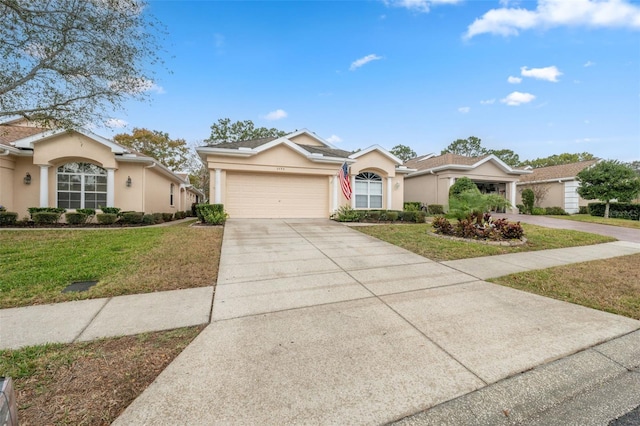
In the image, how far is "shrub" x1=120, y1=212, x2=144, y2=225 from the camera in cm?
1164

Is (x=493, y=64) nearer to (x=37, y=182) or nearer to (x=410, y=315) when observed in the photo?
(x=410, y=315)

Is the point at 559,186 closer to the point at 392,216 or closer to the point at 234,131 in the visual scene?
the point at 392,216

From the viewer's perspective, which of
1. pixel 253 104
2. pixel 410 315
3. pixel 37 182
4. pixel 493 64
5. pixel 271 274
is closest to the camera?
pixel 410 315

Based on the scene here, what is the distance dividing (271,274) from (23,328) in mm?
3307

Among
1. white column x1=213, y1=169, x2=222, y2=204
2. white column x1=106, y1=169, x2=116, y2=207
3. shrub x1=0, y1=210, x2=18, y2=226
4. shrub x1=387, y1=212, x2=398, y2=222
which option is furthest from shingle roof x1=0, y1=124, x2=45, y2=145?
shrub x1=387, y1=212, x2=398, y2=222

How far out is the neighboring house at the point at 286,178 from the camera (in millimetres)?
12984

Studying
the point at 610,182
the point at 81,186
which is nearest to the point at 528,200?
the point at 610,182

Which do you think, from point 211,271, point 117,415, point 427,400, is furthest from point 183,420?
point 211,271

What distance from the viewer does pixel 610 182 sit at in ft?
57.3

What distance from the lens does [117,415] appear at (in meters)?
1.89

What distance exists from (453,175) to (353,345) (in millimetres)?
19151

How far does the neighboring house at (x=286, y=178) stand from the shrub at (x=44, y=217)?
594 cm

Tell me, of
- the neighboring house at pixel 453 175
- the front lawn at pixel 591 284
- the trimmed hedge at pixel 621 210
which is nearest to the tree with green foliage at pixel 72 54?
the front lawn at pixel 591 284

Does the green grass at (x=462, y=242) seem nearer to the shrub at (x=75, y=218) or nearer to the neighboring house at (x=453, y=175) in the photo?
the neighboring house at (x=453, y=175)
